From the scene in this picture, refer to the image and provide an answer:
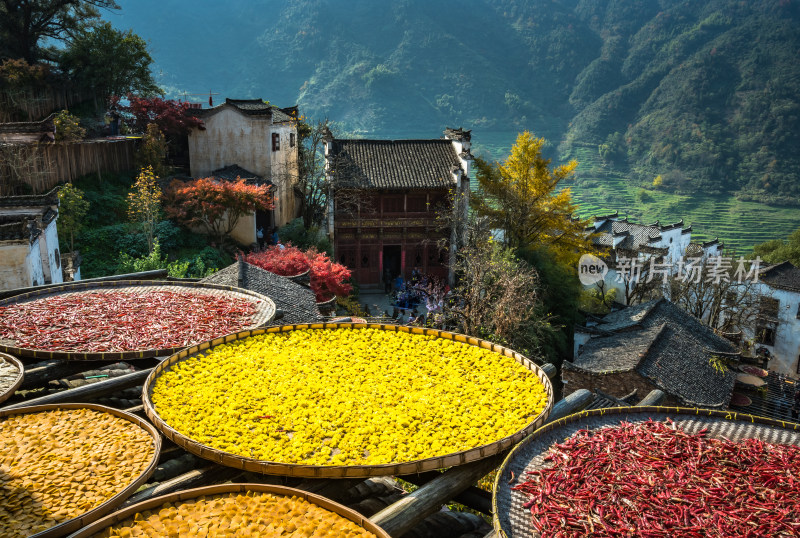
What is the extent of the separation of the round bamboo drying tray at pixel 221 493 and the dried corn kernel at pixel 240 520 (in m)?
0.02

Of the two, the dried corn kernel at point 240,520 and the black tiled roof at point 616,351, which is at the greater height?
the dried corn kernel at point 240,520

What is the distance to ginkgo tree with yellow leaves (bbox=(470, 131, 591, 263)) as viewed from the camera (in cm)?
2397

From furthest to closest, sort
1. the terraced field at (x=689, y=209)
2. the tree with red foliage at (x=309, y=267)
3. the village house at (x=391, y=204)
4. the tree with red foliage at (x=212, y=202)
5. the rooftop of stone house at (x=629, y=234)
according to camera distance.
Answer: the terraced field at (x=689, y=209) → the rooftop of stone house at (x=629, y=234) → the village house at (x=391, y=204) → the tree with red foliage at (x=212, y=202) → the tree with red foliage at (x=309, y=267)

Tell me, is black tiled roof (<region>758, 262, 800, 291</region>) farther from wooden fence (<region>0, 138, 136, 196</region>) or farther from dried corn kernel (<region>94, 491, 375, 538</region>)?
dried corn kernel (<region>94, 491, 375, 538</region>)

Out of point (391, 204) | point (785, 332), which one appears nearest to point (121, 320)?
point (391, 204)

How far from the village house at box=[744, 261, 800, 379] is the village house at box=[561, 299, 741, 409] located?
9.61m

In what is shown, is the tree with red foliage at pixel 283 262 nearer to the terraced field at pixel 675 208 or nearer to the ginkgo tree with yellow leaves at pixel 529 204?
the ginkgo tree with yellow leaves at pixel 529 204

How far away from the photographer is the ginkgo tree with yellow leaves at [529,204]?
24.0 meters

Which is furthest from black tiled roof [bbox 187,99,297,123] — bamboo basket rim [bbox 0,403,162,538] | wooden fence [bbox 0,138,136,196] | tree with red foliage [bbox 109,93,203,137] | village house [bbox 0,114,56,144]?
bamboo basket rim [bbox 0,403,162,538]

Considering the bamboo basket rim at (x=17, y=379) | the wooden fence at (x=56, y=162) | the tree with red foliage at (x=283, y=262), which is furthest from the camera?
the wooden fence at (x=56, y=162)

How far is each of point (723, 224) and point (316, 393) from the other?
2113 inches

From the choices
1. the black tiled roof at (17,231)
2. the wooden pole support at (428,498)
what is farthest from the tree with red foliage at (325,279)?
the wooden pole support at (428,498)

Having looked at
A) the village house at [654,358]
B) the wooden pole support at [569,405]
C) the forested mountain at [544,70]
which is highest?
the forested mountain at [544,70]

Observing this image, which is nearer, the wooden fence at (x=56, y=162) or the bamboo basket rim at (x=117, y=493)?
the bamboo basket rim at (x=117, y=493)
